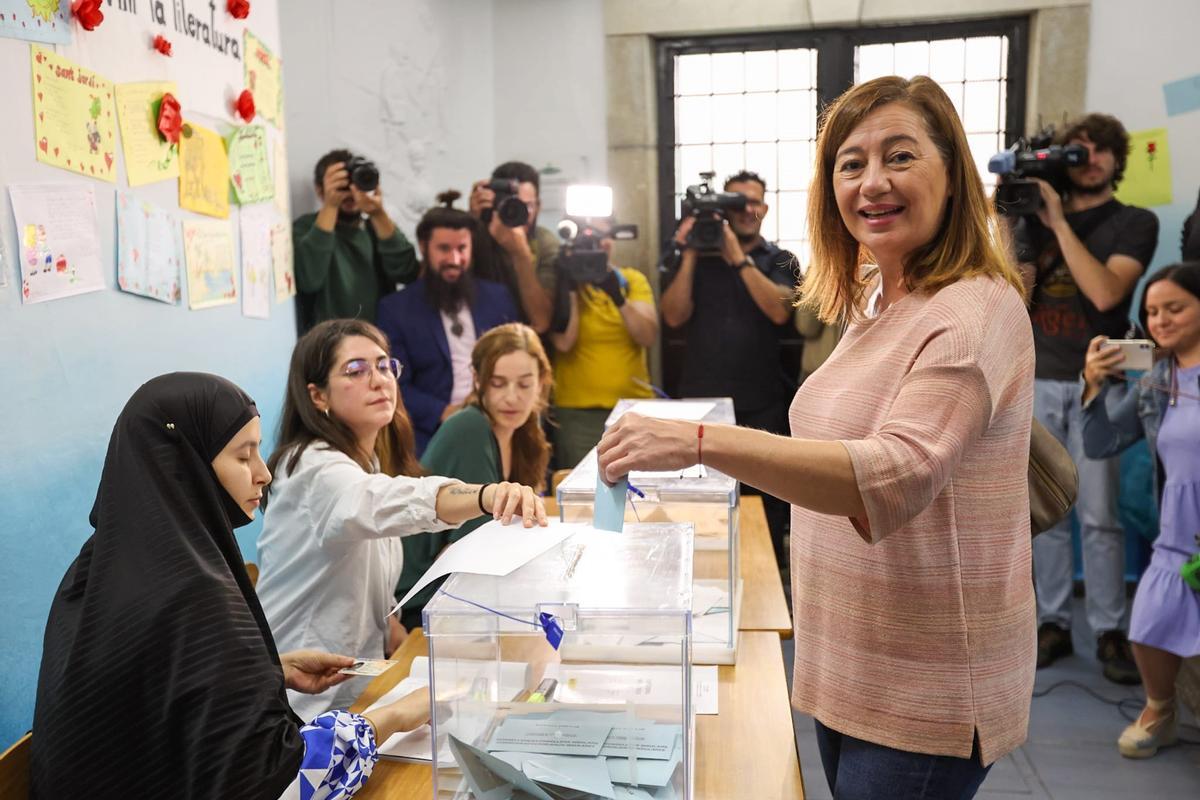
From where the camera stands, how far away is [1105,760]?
3.03 metres

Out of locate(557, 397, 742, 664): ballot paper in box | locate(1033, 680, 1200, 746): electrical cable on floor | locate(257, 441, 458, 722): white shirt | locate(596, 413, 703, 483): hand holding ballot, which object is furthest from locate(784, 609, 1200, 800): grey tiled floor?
locate(596, 413, 703, 483): hand holding ballot

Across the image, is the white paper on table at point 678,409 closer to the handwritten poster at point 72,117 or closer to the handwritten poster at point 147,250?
the handwritten poster at point 147,250

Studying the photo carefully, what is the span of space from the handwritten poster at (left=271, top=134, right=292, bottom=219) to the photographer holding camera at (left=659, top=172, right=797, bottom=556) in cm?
155

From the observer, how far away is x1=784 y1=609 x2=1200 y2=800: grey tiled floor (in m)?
2.84

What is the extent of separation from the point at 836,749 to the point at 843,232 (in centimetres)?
74

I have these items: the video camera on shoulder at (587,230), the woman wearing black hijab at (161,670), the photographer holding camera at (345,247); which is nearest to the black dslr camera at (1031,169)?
the video camera on shoulder at (587,230)

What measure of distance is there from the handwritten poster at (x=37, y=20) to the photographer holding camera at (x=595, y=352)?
2.25m

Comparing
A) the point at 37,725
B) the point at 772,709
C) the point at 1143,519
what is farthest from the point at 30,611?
the point at 1143,519

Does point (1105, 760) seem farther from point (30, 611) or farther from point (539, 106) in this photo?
point (539, 106)

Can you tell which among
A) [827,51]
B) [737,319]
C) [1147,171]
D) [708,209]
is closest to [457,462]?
[708,209]

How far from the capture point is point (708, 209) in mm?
3982

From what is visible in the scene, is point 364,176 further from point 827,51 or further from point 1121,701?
point 1121,701

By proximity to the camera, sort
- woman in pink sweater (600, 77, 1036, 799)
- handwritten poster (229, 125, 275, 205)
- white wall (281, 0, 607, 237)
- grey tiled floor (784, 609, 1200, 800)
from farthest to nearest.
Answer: white wall (281, 0, 607, 237) → handwritten poster (229, 125, 275, 205) → grey tiled floor (784, 609, 1200, 800) → woman in pink sweater (600, 77, 1036, 799)

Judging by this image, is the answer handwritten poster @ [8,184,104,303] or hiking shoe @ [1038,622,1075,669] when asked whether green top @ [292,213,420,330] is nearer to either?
handwritten poster @ [8,184,104,303]
